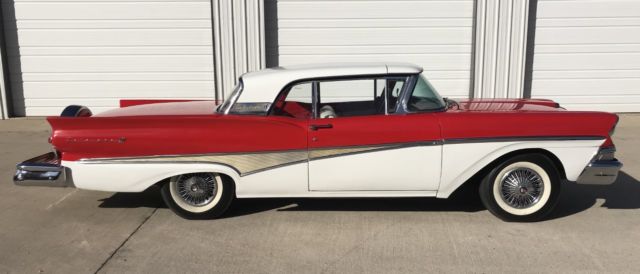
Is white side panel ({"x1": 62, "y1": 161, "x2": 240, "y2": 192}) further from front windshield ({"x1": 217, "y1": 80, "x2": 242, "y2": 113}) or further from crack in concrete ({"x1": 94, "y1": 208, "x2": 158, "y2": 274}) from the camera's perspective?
front windshield ({"x1": 217, "y1": 80, "x2": 242, "y2": 113})

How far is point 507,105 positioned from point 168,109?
3.12 m

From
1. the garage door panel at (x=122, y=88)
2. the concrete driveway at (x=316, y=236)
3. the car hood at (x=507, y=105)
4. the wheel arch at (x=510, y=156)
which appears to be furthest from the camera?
the garage door panel at (x=122, y=88)

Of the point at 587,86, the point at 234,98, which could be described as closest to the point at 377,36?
the point at 587,86

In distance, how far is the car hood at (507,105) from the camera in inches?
191

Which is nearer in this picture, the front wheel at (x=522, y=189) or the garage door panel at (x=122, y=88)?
the front wheel at (x=522, y=189)

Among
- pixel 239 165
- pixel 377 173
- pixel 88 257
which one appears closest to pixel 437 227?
pixel 377 173

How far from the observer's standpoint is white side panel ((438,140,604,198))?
4520 millimetres

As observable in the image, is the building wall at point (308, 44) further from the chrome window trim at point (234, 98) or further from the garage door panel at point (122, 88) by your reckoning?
the chrome window trim at point (234, 98)

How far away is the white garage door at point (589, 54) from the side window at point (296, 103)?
6.49 m

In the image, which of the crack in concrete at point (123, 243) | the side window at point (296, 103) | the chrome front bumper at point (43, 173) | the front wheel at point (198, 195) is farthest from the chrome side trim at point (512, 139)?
the chrome front bumper at point (43, 173)

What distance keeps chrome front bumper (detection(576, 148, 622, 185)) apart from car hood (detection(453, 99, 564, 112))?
578 mm

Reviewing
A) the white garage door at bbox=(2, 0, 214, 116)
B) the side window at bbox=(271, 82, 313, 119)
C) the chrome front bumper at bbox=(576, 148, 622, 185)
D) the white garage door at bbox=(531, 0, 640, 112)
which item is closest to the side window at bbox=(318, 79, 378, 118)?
the side window at bbox=(271, 82, 313, 119)

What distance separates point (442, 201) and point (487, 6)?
527 centimetres

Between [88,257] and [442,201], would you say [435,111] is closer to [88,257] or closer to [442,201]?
[442,201]
